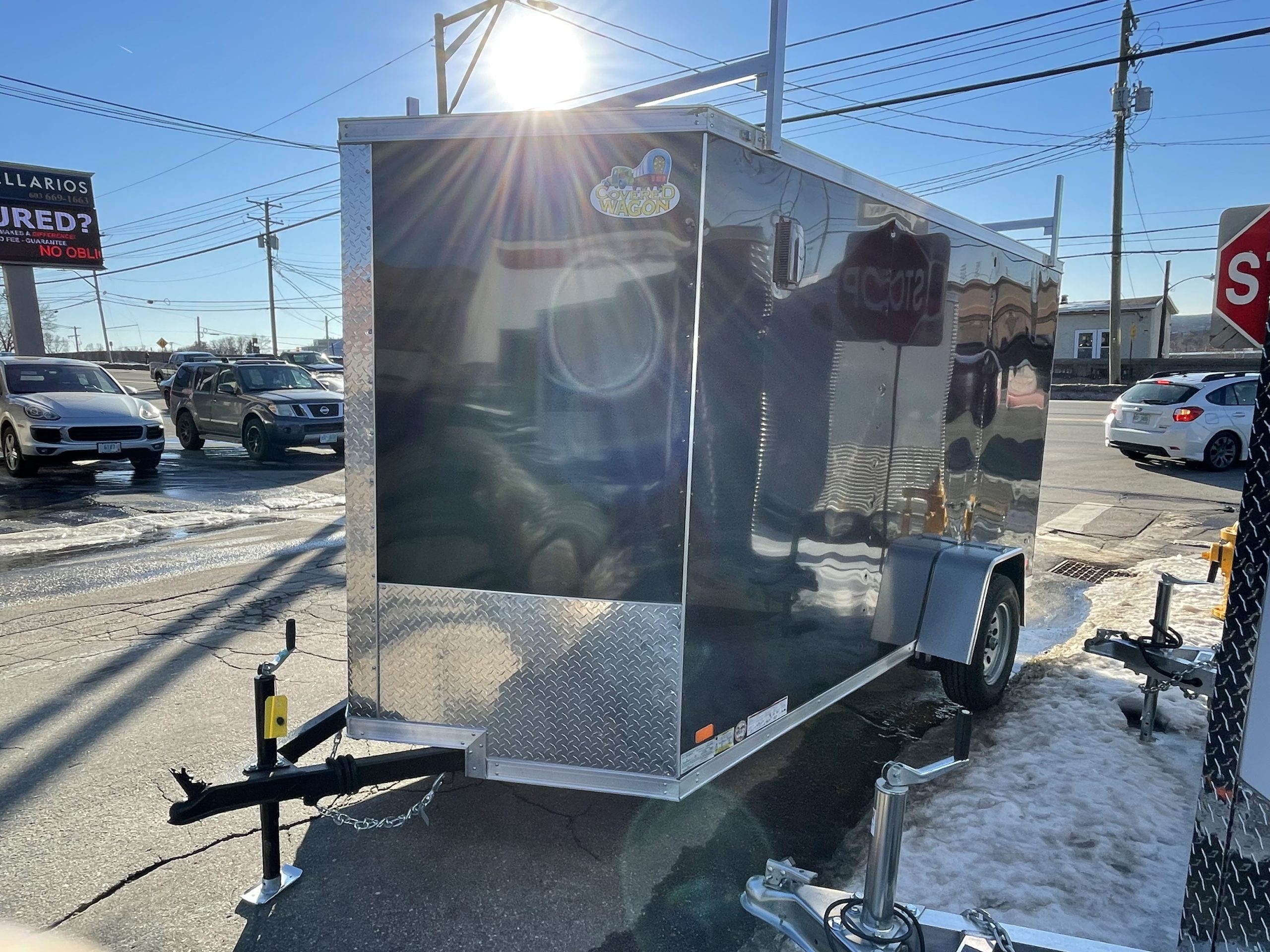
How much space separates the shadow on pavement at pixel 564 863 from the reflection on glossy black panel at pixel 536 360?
1.12 metres

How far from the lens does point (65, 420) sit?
500 inches

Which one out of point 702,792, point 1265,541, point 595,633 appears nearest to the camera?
point 1265,541

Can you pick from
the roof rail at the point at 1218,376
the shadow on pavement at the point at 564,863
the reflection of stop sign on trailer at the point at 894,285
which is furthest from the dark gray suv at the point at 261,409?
the roof rail at the point at 1218,376

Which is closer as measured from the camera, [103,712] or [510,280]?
[510,280]

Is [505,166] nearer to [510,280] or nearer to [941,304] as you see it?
[510,280]

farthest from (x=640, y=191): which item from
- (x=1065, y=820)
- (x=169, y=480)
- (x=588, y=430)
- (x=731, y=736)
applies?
(x=169, y=480)

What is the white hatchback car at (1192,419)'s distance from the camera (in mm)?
13859

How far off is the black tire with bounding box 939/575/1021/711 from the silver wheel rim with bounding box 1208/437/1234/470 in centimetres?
1157

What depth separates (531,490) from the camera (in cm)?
303

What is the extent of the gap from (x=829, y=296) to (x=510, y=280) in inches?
52.2

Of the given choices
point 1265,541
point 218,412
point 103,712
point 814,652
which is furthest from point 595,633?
point 218,412

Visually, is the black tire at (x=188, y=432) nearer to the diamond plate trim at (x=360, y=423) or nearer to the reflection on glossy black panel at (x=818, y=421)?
the diamond plate trim at (x=360, y=423)

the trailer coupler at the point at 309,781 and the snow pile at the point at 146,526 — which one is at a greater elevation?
the trailer coupler at the point at 309,781

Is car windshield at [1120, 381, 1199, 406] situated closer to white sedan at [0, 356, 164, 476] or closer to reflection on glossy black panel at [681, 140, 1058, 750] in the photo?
reflection on glossy black panel at [681, 140, 1058, 750]
